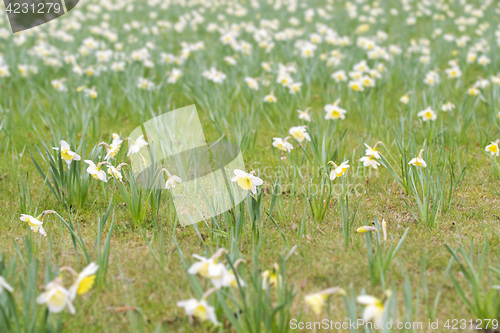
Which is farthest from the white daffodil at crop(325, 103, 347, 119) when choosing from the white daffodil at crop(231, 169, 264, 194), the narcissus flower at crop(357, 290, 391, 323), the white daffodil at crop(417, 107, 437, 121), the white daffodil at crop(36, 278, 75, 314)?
the white daffodil at crop(36, 278, 75, 314)

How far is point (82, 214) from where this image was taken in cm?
285

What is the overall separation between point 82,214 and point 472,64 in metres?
5.43

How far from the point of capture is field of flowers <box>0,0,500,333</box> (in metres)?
1.90

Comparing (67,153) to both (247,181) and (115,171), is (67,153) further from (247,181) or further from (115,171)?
(247,181)

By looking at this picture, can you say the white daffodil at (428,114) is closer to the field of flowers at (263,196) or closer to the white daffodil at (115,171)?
the field of flowers at (263,196)

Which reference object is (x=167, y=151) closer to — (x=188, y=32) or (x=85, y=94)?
(x=85, y=94)

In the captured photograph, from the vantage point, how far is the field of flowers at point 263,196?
190cm

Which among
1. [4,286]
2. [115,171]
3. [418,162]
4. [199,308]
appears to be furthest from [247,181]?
[4,286]

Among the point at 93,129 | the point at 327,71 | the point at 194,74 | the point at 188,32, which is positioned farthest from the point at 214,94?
the point at 188,32

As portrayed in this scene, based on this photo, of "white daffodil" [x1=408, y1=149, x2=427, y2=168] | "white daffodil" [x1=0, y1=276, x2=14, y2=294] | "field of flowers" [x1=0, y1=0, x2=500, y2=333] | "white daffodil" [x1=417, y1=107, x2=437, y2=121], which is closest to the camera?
"white daffodil" [x1=0, y1=276, x2=14, y2=294]

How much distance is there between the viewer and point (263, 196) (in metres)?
3.12

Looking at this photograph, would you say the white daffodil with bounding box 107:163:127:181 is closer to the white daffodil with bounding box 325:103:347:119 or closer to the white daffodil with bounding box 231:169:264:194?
the white daffodil with bounding box 231:169:264:194

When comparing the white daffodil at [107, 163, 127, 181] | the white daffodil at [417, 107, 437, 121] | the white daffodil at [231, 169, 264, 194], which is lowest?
the white daffodil at [417, 107, 437, 121]

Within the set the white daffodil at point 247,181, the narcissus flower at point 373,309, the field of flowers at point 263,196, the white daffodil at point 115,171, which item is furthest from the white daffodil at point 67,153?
the narcissus flower at point 373,309
